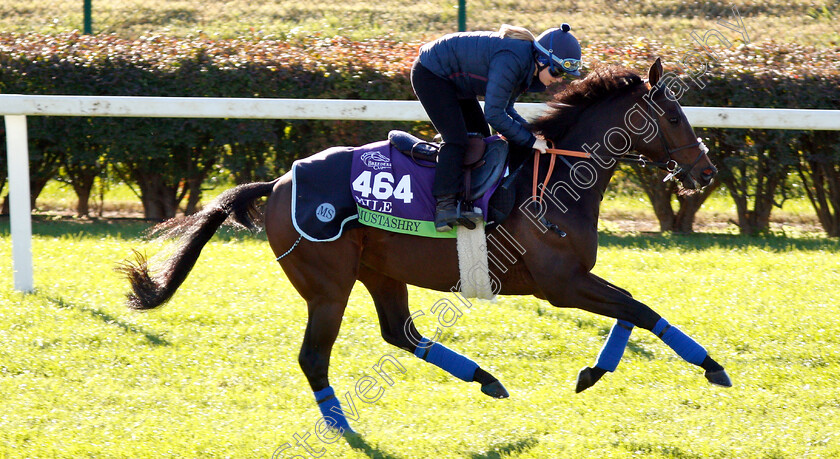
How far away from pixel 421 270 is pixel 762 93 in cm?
504

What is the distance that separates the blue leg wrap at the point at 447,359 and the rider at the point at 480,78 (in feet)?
2.67

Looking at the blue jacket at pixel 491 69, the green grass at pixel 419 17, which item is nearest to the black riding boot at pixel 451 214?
the blue jacket at pixel 491 69

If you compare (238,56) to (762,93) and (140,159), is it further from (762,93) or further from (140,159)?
(762,93)

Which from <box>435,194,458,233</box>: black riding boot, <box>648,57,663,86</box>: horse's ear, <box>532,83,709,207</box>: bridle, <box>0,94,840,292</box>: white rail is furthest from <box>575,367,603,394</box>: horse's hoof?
<box>0,94,840,292</box>: white rail

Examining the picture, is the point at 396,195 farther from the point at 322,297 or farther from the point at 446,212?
the point at 322,297

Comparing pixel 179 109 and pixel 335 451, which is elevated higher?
pixel 179 109

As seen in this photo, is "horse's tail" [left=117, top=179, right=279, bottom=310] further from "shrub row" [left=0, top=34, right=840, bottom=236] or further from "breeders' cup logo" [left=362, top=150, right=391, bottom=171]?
"shrub row" [left=0, top=34, right=840, bottom=236]

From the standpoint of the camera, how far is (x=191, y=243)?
4.68 meters

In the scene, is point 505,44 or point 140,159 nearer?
point 505,44

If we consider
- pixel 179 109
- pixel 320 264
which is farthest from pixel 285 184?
pixel 179 109

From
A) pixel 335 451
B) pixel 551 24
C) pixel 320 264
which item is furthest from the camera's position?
pixel 551 24

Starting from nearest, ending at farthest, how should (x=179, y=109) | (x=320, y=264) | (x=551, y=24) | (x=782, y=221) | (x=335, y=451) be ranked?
(x=335, y=451) < (x=320, y=264) < (x=179, y=109) < (x=782, y=221) < (x=551, y=24)

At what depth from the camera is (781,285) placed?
21.5 ft

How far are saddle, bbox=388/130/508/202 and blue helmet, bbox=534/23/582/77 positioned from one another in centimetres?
45
